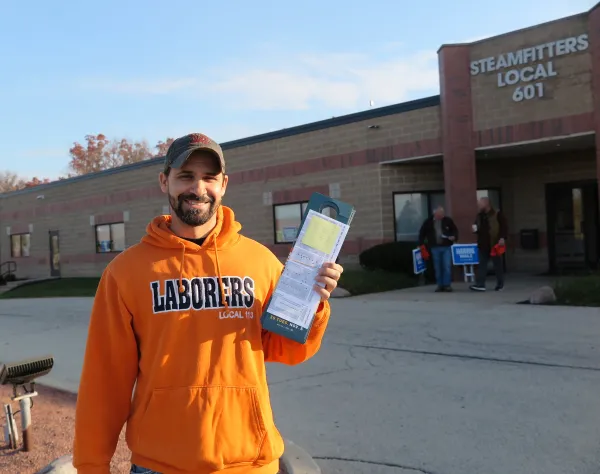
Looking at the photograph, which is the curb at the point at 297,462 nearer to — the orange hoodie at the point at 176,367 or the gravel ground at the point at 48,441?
the gravel ground at the point at 48,441

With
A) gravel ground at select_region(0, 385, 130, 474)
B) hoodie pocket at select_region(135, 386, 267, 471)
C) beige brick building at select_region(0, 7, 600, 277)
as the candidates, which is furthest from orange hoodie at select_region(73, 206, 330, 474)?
beige brick building at select_region(0, 7, 600, 277)

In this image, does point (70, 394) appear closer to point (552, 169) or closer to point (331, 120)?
point (331, 120)

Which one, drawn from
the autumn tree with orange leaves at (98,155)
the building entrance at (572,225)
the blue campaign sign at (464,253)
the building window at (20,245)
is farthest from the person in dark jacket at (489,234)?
the autumn tree with orange leaves at (98,155)

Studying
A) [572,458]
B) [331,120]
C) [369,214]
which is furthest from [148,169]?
[572,458]

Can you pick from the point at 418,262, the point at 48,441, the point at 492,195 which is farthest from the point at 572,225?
the point at 48,441

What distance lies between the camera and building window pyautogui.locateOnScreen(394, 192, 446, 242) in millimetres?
17453

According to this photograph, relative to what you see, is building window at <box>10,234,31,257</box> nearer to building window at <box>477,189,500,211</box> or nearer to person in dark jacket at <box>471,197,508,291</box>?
building window at <box>477,189,500,211</box>

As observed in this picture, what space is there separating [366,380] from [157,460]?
4246 millimetres

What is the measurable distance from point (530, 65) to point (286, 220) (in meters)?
8.86

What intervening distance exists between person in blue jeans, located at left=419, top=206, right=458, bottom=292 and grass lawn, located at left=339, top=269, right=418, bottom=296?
5.12ft

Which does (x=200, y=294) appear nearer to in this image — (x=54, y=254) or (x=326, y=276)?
(x=326, y=276)

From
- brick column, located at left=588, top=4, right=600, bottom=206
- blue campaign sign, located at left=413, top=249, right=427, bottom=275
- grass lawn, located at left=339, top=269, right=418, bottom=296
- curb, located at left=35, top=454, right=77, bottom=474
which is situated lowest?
curb, located at left=35, top=454, right=77, bottom=474

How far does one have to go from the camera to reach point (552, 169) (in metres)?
17.0

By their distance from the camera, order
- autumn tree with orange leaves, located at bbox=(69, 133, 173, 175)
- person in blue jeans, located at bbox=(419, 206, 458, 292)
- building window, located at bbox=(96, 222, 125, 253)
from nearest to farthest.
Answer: person in blue jeans, located at bbox=(419, 206, 458, 292)
building window, located at bbox=(96, 222, 125, 253)
autumn tree with orange leaves, located at bbox=(69, 133, 173, 175)
